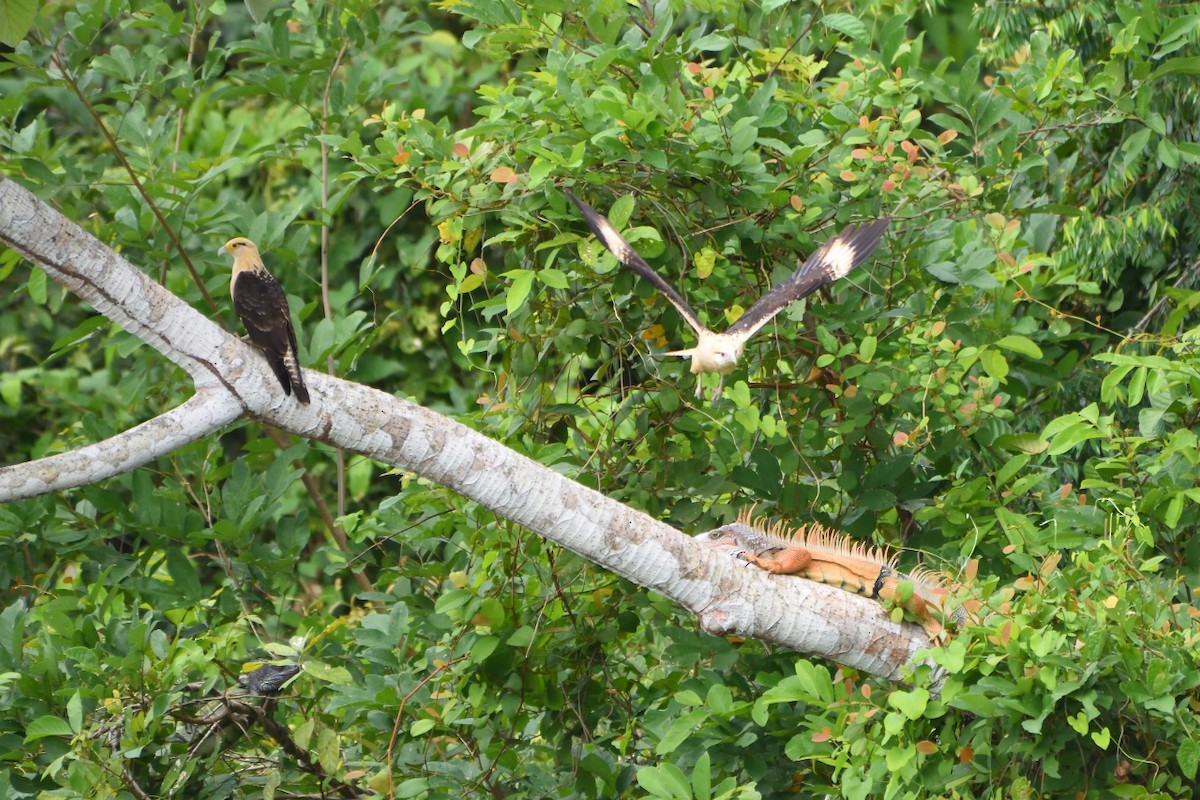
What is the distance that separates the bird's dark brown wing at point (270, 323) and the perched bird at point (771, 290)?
864mm

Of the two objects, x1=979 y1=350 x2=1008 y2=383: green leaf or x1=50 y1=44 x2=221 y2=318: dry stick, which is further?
x1=50 y1=44 x2=221 y2=318: dry stick

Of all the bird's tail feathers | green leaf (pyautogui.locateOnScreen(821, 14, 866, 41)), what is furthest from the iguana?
green leaf (pyautogui.locateOnScreen(821, 14, 866, 41))

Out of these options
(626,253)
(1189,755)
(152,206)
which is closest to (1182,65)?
(626,253)

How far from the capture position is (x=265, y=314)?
11.6 ft

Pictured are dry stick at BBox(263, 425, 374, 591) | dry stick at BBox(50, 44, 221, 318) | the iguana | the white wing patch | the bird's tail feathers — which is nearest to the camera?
the bird's tail feathers

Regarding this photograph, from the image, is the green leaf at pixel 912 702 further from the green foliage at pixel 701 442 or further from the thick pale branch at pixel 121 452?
the thick pale branch at pixel 121 452

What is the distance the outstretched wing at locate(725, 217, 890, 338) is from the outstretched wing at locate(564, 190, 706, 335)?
0.14 meters

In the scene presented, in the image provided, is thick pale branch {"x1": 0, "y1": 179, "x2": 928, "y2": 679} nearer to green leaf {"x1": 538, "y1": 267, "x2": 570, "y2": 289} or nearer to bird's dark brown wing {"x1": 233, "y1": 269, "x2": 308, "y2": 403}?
bird's dark brown wing {"x1": 233, "y1": 269, "x2": 308, "y2": 403}

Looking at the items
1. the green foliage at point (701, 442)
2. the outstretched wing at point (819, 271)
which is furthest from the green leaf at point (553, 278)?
the outstretched wing at point (819, 271)

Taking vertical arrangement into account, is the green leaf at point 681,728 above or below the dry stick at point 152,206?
below

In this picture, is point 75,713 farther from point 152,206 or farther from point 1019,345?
point 1019,345

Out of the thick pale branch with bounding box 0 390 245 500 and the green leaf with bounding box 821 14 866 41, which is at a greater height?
the green leaf with bounding box 821 14 866 41

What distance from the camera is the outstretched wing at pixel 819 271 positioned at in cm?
350

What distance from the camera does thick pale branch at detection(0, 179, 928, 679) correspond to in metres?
2.76
